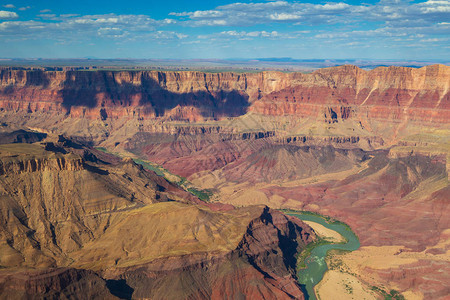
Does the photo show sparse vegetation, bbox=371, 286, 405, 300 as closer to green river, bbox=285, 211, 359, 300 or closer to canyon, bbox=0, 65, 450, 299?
canyon, bbox=0, 65, 450, 299

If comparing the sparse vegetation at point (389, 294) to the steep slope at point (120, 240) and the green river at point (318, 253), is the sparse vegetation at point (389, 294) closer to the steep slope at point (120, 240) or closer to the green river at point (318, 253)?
the green river at point (318, 253)

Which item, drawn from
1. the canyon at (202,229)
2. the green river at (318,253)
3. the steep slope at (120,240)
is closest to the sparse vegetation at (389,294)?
the canyon at (202,229)

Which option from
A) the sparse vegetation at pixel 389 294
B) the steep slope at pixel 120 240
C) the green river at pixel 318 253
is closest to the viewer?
the steep slope at pixel 120 240

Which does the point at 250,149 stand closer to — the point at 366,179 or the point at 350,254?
the point at 366,179

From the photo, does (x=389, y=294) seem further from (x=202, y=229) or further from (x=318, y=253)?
(x=202, y=229)

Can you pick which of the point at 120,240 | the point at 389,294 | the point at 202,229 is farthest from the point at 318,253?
the point at 120,240

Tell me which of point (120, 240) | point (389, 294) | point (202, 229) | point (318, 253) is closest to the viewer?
point (389, 294)

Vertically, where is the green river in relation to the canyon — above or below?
below

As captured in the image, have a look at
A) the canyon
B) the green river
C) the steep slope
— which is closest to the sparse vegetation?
the canyon
